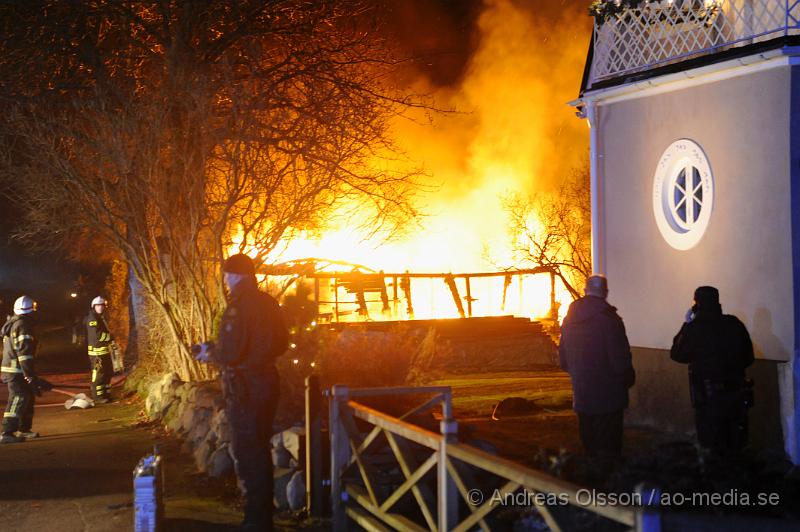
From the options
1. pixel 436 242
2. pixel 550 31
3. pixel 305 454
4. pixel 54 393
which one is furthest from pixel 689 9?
pixel 550 31

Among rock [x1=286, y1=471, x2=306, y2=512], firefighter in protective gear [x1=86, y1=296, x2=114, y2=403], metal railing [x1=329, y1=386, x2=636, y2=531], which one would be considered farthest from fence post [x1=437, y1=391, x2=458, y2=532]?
firefighter in protective gear [x1=86, y1=296, x2=114, y2=403]

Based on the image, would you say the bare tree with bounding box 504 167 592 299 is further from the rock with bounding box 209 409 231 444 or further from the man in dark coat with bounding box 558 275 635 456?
the man in dark coat with bounding box 558 275 635 456

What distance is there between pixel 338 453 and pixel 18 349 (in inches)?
250

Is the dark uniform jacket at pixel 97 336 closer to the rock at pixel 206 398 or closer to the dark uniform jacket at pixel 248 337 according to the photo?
the rock at pixel 206 398

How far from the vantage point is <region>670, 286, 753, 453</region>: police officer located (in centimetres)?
746

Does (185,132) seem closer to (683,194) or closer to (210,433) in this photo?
(210,433)

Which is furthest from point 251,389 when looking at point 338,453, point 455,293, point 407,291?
point 455,293

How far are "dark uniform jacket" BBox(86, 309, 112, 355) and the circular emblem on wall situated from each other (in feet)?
30.0

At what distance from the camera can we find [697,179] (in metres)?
9.68

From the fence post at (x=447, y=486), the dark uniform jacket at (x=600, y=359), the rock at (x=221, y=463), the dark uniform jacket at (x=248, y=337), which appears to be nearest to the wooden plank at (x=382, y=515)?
the fence post at (x=447, y=486)

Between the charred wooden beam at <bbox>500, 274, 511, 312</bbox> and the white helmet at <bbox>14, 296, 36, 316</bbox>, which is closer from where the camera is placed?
the white helmet at <bbox>14, 296, 36, 316</bbox>

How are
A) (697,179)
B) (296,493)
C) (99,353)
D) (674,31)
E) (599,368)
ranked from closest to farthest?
(599,368), (296,493), (697,179), (674,31), (99,353)

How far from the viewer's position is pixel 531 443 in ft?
28.7

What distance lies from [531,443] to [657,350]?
2.16 metres
